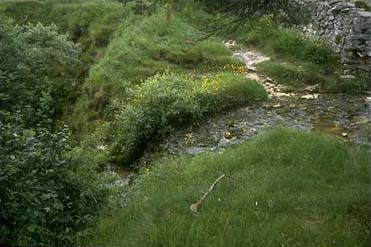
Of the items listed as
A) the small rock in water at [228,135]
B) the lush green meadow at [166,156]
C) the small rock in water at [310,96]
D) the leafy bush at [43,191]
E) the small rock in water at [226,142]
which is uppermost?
the leafy bush at [43,191]

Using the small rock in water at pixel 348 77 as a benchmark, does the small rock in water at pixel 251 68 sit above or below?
below

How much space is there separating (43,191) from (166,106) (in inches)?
218

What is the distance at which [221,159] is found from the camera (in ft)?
32.1

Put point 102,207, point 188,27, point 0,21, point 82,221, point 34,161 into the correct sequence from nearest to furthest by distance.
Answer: point 34,161 < point 82,221 < point 102,207 < point 0,21 < point 188,27

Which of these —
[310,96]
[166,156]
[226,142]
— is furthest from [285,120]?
[166,156]

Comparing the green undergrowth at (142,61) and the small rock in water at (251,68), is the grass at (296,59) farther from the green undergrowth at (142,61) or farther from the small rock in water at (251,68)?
the green undergrowth at (142,61)

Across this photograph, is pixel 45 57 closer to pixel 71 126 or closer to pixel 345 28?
pixel 71 126

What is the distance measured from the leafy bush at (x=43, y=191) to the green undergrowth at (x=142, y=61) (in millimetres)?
6205

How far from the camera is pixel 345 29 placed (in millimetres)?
15281

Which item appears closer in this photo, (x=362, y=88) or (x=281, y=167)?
(x=281, y=167)

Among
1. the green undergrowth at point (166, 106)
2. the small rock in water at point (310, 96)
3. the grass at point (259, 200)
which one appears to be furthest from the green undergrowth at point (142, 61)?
the grass at point (259, 200)

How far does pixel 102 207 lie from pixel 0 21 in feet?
31.0

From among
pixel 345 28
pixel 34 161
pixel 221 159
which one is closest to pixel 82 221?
pixel 34 161

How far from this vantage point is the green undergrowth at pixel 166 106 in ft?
40.0
